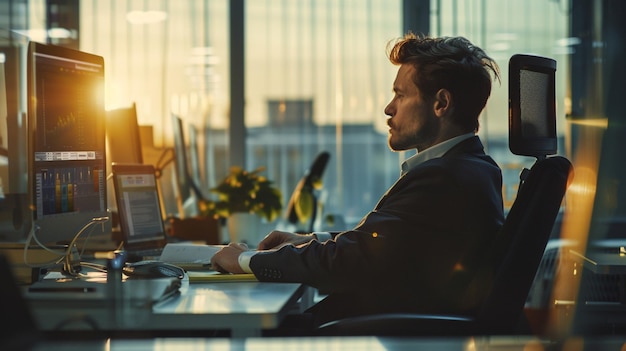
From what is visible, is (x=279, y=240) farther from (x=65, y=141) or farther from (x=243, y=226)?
(x=243, y=226)

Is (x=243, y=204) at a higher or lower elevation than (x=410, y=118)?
lower

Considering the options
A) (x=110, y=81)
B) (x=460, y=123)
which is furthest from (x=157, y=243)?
(x=110, y=81)

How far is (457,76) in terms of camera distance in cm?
231

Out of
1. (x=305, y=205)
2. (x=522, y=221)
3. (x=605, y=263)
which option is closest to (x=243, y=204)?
(x=305, y=205)

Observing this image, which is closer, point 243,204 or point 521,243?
point 521,243

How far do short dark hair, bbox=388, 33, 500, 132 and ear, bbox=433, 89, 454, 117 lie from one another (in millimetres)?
10

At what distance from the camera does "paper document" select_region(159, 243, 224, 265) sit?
A: 2.58 metres

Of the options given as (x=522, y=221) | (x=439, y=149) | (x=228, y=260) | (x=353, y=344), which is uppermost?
(x=439, y=149)

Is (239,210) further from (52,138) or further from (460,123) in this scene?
(460,123)

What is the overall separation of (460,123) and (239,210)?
1.98 metres

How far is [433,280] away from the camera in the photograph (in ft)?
6.82

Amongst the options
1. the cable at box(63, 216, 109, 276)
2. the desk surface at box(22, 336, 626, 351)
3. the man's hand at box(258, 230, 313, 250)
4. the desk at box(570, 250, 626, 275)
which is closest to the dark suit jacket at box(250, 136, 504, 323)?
the desk surface at box(22, 336, 626, 351)

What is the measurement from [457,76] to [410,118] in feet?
→ 0.55

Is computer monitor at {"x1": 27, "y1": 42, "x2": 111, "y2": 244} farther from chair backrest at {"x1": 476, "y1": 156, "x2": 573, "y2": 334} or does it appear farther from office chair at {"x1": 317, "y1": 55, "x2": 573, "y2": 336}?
chair backrest at {"x1": 476, "y1": 156, "x2": 573, "y2": 334}
